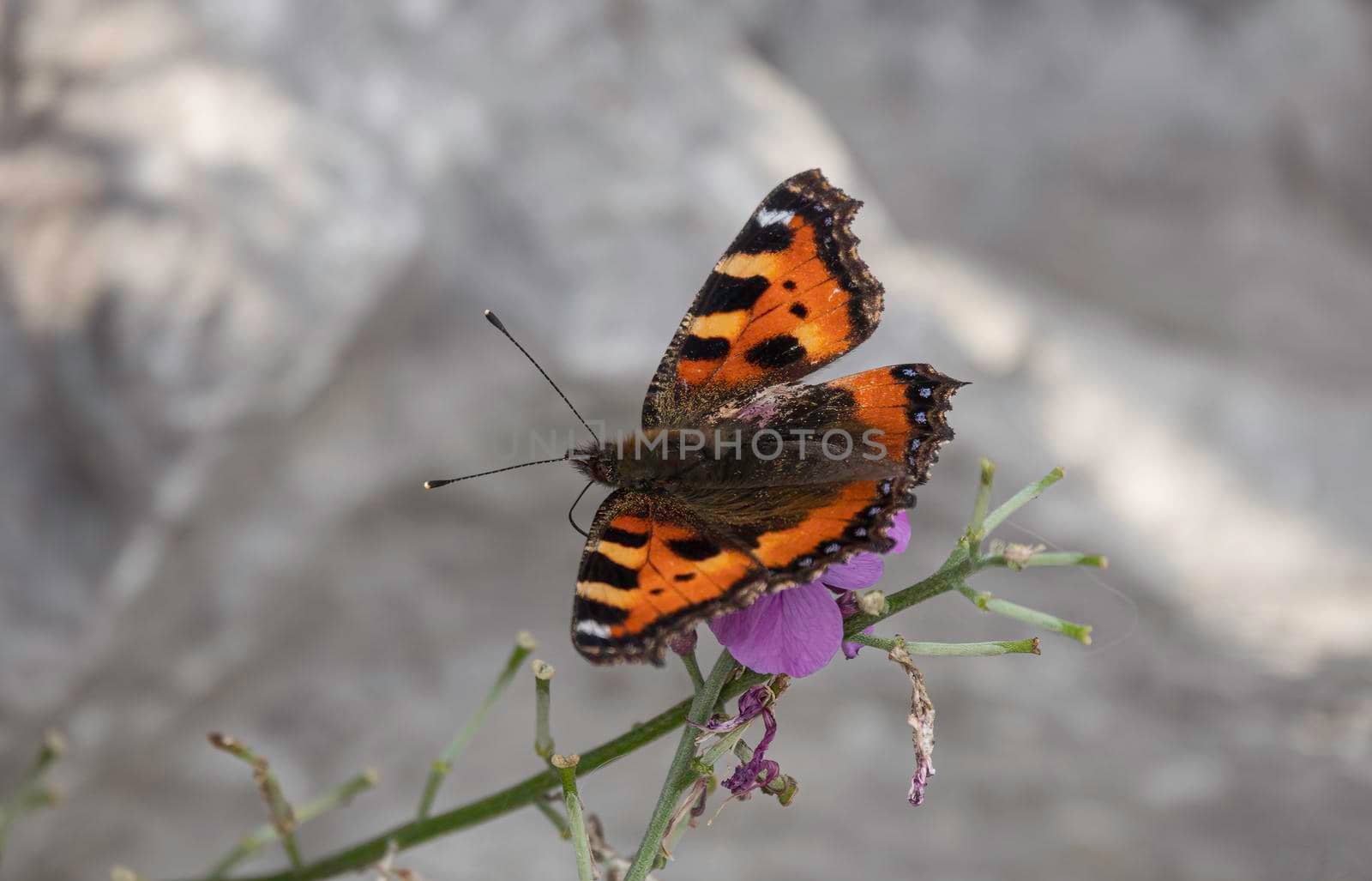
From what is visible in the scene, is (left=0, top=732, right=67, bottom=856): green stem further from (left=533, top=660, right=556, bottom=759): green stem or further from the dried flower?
the dried flower

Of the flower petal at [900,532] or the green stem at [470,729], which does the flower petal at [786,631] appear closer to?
the flower petal at [900,532]

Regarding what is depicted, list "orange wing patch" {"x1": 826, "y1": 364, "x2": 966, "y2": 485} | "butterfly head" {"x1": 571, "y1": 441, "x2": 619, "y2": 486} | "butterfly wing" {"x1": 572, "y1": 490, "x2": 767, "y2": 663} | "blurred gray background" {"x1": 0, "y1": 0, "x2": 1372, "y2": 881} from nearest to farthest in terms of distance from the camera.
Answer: "butterfly wing" {"x1": 572, "y1": 490, "x2": 767, "y2": 663} → "orange wing patch" {"x1": 826, "y1": 364, "x2": 966, "y2": 485} → "butterfly head" {"x1": 571, "y1": 441, "x2": 619, "y2": 486} → "blurred gray background" {"x1": 0, "y1": 0, "x2": 1372, "y2": 881}

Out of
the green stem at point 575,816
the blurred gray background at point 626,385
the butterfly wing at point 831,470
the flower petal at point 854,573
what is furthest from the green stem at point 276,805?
the blurred gray background at point 626,385

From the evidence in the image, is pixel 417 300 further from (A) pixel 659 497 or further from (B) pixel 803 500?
(B) pixel 803 500

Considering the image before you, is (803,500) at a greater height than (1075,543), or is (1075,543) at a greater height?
(1075,543)

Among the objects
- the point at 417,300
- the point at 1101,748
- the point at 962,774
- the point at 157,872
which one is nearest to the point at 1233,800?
the point at 1101,748

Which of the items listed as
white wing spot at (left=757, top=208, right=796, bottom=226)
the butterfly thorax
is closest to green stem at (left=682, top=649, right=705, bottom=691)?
the butterfly thorax
